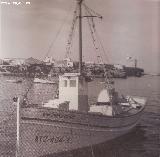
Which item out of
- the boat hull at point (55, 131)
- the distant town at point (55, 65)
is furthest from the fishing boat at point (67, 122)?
the distant town at point (55, 65)

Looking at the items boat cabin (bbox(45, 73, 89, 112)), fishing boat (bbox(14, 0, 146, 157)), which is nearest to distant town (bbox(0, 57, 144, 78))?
boat cabin (bbox(45, 73, 89, 112))

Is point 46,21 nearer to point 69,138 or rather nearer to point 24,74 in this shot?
point 69,138

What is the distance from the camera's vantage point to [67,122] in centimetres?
1249

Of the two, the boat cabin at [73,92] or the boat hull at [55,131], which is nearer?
the boat hull at [55,131]

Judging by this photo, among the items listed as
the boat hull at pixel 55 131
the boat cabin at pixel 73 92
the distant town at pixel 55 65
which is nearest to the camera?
the boat hull at pixel 55 131

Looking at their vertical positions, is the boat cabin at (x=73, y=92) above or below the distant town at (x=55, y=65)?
below

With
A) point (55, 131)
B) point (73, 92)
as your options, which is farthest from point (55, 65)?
point (55, 131)

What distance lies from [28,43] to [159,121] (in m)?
12.4

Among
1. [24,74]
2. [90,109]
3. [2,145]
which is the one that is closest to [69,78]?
[90,109]

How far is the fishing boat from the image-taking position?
11961 millimetres

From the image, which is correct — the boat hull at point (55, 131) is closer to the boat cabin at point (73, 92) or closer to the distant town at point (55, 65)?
the boat cabin at point (73, 92)

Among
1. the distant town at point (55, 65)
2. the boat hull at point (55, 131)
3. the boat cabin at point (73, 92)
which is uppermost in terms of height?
the distant town at point (55, 65)

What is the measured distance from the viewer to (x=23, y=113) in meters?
11.8

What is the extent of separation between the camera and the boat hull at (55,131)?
1193cm
